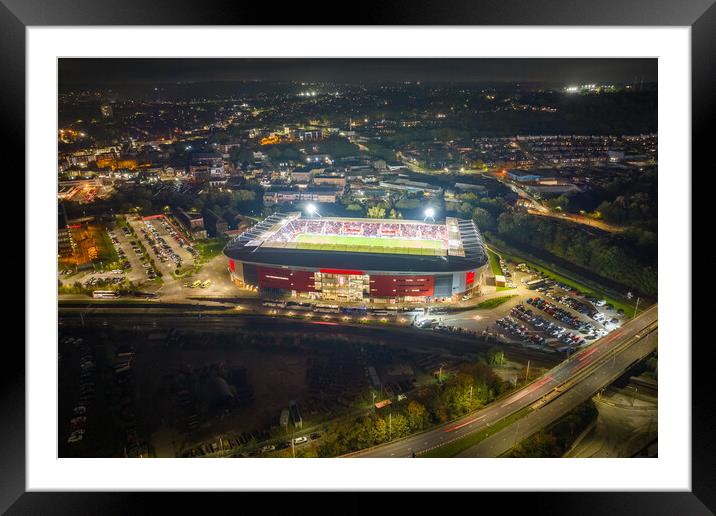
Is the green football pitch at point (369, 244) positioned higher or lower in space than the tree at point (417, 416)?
higher

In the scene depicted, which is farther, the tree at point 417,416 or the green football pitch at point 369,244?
the green football pitch at point 369,244

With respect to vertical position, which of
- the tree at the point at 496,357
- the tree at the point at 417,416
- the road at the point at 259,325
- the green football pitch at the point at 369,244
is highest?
the green football pitch at the point at 369,244

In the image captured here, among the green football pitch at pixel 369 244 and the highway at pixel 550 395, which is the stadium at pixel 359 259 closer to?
the green football pitch at pixel 369 244

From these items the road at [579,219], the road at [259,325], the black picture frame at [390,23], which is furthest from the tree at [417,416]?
the road at [579,219]

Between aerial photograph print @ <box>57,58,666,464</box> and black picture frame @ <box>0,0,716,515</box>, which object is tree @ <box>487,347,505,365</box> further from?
black picture frame @ <box>0,0,716,515</box>

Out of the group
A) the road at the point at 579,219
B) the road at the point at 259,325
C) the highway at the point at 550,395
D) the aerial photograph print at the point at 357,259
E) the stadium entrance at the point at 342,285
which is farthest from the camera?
the road at the point at 579,219

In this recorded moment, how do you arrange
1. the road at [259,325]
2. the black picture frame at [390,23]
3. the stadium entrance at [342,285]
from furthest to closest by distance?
the stadium entrance at [342,285]
the road at [259,325]
the black picture frame at [390,23]

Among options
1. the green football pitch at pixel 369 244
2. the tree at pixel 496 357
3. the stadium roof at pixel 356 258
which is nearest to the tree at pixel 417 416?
the tree at pixel 496 357
